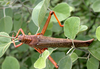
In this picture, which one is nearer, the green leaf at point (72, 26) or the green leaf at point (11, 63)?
the green leaf at point (72, 26)

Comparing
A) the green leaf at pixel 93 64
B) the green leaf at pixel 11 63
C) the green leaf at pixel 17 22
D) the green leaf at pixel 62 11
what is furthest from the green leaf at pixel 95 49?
the green leaf at pixel 17 22

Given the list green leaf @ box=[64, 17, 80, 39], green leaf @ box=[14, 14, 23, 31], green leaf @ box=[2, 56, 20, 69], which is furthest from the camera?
green leaf @ box=[14, 14, 23, 31]

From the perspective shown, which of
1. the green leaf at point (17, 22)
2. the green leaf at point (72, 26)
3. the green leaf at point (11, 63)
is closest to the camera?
the green leaf at point (72, 26)

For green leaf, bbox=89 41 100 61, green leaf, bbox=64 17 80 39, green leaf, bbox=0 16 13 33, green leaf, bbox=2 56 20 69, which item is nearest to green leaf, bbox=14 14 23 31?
green leaf, bbox=0 16 13 33

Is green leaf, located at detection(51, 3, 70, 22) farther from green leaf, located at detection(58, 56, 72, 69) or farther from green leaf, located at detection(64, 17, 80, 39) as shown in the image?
green leaf, located at detection(58, 56, 72, 69)

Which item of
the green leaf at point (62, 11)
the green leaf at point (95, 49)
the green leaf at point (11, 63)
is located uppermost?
the green leaf at point (62, 11)

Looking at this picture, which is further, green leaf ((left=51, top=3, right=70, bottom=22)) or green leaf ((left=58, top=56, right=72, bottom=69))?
green leaf ((left=51, top=3, right=70, bottom=22))

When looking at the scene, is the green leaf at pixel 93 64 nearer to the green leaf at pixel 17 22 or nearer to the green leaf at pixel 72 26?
the green leaf at pixel 72 26
